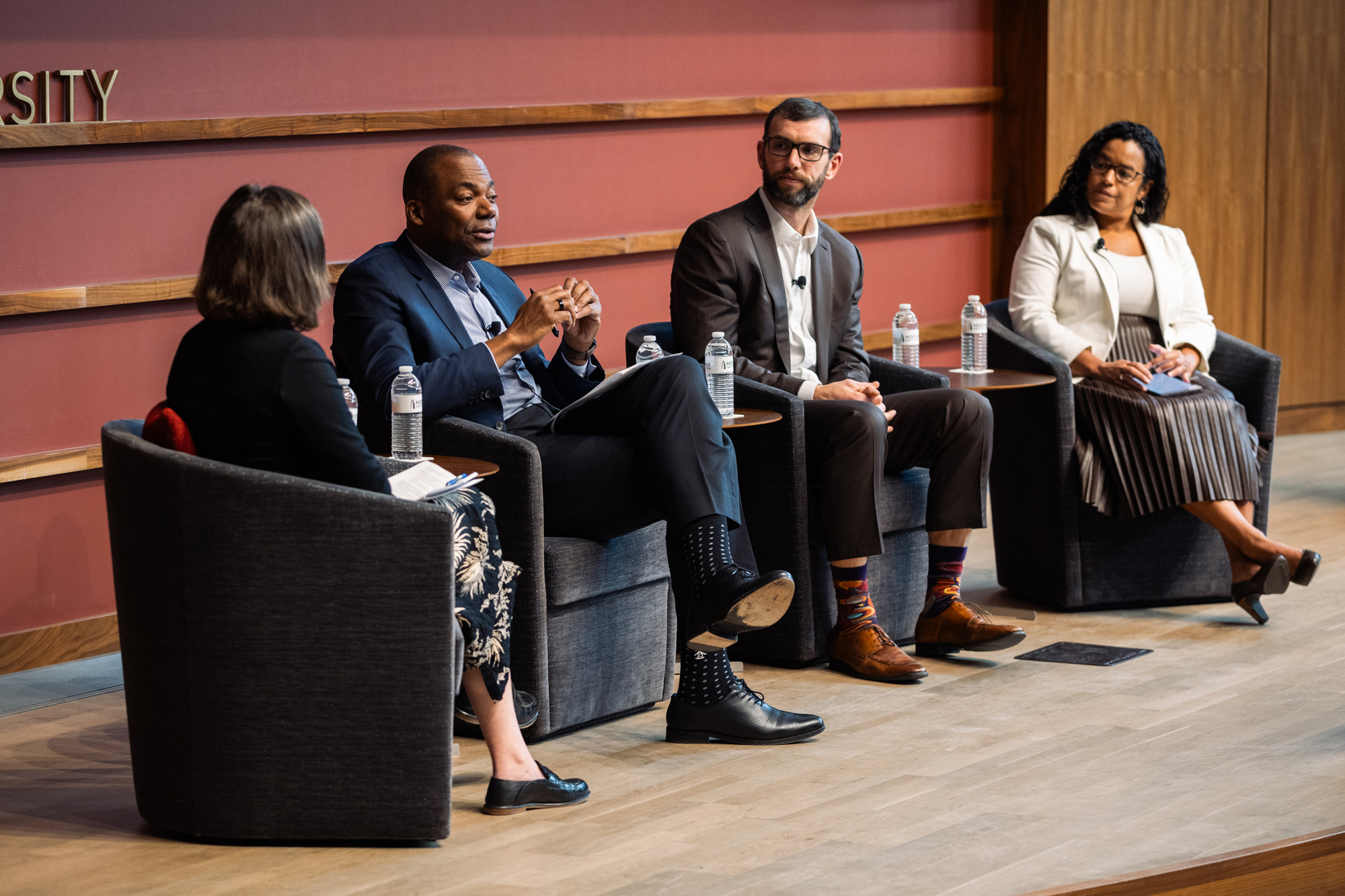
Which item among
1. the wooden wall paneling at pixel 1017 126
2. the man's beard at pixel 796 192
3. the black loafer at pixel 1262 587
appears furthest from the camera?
the wooden wall paneling at pixel 1017 126

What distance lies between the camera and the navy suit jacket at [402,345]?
353 cm

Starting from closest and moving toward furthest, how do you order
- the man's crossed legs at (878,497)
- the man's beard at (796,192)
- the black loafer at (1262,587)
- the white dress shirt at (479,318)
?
1. the white dress shirt at (479,318)
2. the man's crossed legs at (878,497)
3. the man's beard at (796,192)
4. the black loafer at (1262,587)

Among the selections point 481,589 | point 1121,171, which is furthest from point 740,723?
point 1121,171

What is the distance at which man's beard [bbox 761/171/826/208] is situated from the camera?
432 centimetres

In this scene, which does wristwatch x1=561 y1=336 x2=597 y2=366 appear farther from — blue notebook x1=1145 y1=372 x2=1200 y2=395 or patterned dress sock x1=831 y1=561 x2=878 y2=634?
blue notebook x1=1145 y1=372 x2=1200 y2=395

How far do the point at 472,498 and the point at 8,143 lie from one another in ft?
6.06

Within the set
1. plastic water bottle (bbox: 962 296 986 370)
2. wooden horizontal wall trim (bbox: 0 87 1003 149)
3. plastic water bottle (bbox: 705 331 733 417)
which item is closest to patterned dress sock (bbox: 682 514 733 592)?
plastic water bottle (bbox: 705 331 733 417)

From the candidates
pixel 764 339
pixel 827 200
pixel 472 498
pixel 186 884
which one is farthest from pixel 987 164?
pixel 186 884

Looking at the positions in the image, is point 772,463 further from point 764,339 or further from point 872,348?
point 872,348

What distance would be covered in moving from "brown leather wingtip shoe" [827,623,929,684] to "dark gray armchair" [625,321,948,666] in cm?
10

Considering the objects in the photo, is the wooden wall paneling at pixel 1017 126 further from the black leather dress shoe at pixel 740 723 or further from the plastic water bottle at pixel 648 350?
the black leather dress shoe at pixel 740 723

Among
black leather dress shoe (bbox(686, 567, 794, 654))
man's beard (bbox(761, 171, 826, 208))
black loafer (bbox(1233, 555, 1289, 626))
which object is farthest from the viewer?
black loafer (bbox(1233, 555, 1289, 626))

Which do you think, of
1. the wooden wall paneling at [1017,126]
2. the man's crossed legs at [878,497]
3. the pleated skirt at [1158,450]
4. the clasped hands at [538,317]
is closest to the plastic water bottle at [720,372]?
the man's crossed legs at [878,497]

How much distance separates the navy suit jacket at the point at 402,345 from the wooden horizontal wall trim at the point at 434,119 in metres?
1.03
